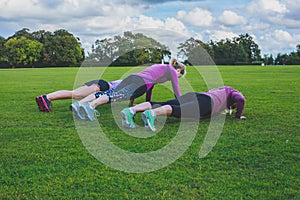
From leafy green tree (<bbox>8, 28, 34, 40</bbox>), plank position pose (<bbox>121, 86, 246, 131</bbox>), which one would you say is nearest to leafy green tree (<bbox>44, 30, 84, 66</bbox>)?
leafy green tree (<bbox>8, 28, 34, 40</bbox>)

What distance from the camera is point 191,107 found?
19.7 feet

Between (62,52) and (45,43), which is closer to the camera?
(62,52)

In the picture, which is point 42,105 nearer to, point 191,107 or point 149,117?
point 149,117

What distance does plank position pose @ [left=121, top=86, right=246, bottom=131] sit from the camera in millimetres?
5750

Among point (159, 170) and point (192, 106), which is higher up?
point (192, 106)

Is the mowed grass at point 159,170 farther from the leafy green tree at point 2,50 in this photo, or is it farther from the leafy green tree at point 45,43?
the leafy green tree at point 2,50

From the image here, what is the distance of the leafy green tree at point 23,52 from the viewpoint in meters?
75.4

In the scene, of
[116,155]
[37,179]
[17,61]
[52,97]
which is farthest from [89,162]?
[17,61]

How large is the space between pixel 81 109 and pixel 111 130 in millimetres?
1036

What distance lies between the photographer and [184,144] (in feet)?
16.0

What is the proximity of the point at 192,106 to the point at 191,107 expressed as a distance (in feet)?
0.08

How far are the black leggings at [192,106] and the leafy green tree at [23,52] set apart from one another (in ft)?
241

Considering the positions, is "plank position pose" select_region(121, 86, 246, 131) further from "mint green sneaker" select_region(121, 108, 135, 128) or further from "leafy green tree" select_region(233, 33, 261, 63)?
"leafy green tree" select_region(233, 33, 261, 63)

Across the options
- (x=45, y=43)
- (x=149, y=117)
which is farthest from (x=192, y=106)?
(x=45, y=43)
